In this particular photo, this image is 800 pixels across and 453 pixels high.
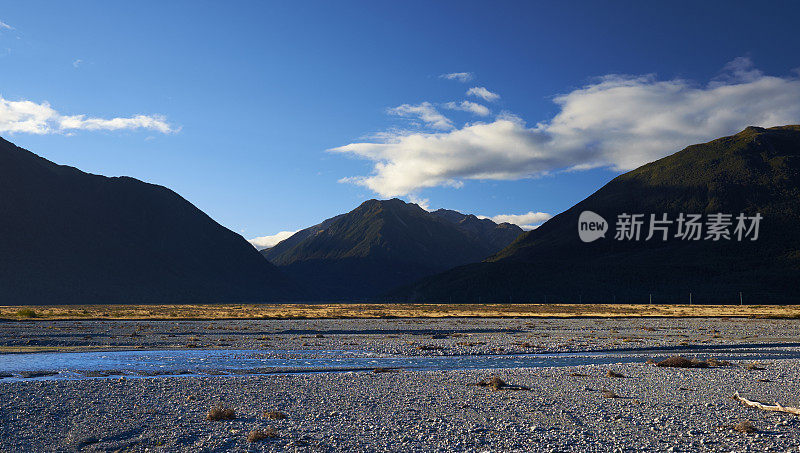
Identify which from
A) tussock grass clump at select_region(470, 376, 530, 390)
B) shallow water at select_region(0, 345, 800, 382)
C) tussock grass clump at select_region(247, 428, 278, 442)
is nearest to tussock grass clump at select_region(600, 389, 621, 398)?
tussock grass clump at select_region(470, 376, 530, 390)

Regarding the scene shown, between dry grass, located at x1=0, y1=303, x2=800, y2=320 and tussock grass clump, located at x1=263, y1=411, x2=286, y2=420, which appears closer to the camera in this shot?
tussock grass clump, located at x1=263, y1=411, x2=286, y2=420

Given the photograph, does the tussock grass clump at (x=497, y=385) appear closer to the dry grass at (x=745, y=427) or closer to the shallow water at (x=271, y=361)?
the shallow water at (x=271, y=361)

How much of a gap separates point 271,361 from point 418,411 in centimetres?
1623

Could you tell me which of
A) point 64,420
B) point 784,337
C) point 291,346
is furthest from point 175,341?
point 784,337

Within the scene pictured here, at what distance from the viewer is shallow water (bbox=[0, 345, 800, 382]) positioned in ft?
92.6

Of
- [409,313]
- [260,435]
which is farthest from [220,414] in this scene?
[409,313]

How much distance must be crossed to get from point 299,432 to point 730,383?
17271 millimetres

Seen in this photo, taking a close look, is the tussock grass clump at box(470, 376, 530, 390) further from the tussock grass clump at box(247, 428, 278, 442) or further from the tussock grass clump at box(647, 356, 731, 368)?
the tussock grass clump at box(647, 356, 731, 368)

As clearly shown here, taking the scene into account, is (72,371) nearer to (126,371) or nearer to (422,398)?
(126,371)

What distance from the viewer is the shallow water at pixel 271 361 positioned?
2822 centimetres

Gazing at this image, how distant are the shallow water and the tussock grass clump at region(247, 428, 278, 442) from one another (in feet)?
41.7

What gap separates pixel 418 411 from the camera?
18.2 meters

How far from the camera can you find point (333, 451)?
1405 centimetres

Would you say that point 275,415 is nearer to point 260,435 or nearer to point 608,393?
point 260,435
